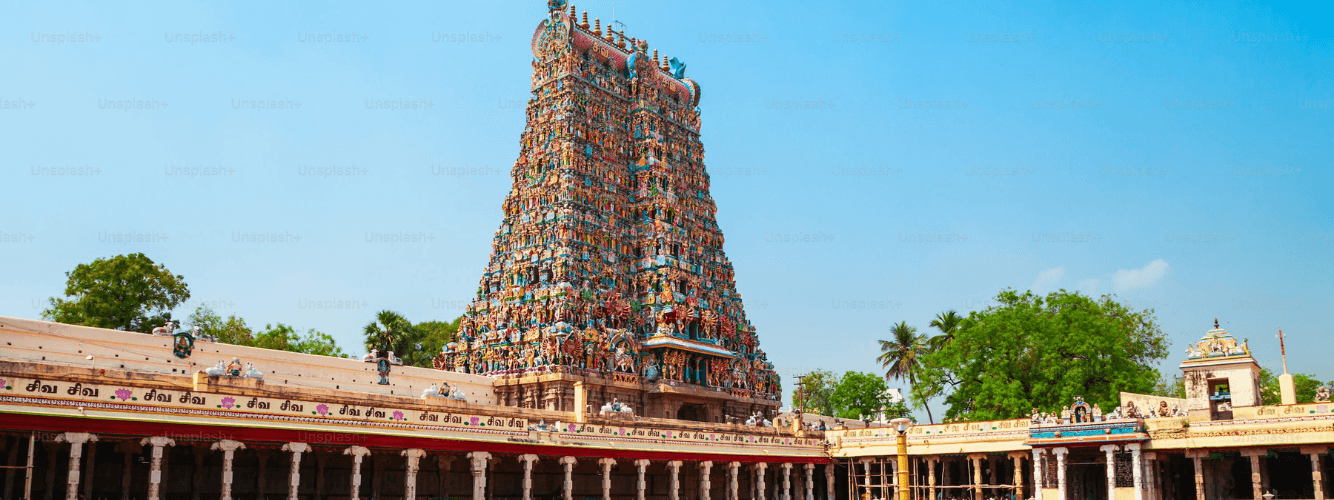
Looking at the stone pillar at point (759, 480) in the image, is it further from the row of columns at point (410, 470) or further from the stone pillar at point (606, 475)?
the stone pillar at point (606, 475)

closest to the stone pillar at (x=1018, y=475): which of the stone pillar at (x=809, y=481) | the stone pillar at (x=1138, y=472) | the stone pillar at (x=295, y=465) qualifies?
the stone pillar at (x=1138, y=472)

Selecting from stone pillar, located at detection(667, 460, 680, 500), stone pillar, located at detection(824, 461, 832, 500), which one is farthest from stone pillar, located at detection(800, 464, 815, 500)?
stone pillar, located at detection(667, 460, 680, 500)

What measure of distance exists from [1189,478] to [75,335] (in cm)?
4908

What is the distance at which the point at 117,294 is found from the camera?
59000 millimetres

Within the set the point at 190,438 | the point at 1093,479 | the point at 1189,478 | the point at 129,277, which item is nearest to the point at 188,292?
the point at 129,277

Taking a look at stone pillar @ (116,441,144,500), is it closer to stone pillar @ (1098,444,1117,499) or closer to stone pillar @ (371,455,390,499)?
stone pillar @ (371,455,390,499)

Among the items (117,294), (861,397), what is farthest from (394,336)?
(861,397)

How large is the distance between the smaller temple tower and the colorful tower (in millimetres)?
26981

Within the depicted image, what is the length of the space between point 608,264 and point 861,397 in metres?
29.4

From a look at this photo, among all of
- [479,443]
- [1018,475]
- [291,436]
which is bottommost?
[1018,475]

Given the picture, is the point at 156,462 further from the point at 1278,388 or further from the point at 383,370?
the point at 1278,388

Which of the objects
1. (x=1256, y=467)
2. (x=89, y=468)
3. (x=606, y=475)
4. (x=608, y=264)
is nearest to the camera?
(x=89, y=468)

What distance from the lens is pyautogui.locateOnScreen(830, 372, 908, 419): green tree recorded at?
272ft

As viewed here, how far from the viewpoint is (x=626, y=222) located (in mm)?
67188
